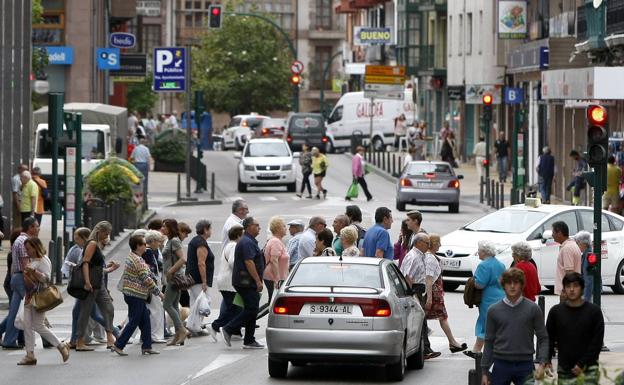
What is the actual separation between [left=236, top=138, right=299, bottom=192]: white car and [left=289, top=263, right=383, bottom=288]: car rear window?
37.2 m

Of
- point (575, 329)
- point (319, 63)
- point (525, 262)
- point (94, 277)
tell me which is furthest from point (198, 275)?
point (319, 63)

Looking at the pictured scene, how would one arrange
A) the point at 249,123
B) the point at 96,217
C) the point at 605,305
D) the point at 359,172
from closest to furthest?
the point at 605,305
the point at 96,217
the point at 359,172
the point at 249,123

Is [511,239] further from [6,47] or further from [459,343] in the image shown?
[6,47]

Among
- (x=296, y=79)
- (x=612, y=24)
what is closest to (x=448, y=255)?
(x=612, y=24)

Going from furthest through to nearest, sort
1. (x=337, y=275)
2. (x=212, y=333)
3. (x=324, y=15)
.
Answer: (x=324, y=15), (x=212, y=333), (x=337, y=275)

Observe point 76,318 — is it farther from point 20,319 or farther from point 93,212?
point 93,212

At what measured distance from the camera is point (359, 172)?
167ft

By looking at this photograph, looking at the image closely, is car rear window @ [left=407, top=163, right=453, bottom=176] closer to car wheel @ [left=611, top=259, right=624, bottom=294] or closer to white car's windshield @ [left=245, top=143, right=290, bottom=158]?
white car's windshield @ [left=245, top=143, right=290, bottom=158]

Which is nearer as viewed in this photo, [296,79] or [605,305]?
[605,305]

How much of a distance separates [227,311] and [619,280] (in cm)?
926

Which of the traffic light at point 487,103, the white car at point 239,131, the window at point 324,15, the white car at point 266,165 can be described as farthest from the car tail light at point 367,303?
the window at point 324,15

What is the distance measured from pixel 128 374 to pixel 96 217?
1832cm

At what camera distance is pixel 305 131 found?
7438 centimetres

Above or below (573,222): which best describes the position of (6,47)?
above
